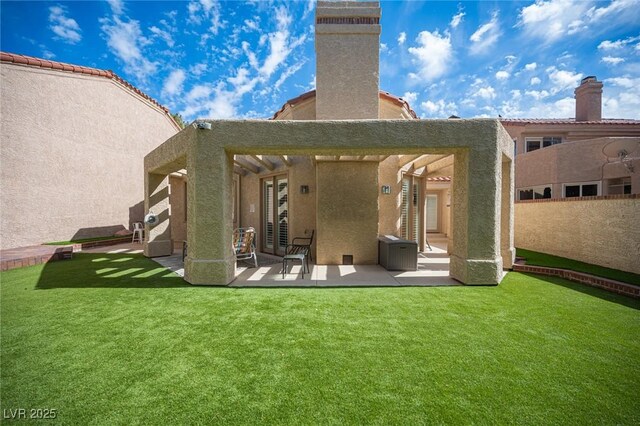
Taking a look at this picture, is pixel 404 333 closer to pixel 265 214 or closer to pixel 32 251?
pixel 265 214

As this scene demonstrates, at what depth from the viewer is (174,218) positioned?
13680mm

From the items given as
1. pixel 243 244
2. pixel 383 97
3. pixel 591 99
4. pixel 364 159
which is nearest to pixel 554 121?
pixel 591 99

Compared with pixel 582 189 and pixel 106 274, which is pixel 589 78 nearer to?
pixel 582 189

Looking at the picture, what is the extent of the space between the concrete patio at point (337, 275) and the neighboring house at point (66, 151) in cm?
669

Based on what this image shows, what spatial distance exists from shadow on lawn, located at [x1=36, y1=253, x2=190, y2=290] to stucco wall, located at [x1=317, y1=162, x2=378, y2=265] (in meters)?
4.46

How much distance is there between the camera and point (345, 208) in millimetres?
8445

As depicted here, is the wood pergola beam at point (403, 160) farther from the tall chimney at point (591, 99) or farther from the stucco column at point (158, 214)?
the tall chimney at point (591, 99)

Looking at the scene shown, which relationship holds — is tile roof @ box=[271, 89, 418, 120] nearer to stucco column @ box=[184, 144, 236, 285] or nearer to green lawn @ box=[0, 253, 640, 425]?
stucco column @ box=[184, 144, 236, 285]

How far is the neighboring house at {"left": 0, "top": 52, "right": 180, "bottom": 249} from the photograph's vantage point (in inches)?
402

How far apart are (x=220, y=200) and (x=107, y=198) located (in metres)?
11.8

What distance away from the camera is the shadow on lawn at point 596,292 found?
5.04 m

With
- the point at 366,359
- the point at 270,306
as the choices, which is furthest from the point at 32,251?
the point at 366,359

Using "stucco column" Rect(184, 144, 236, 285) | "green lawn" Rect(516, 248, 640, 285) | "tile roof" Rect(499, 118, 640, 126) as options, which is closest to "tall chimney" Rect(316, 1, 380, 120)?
"stucco column" Rect(184, 144, 236, 285)

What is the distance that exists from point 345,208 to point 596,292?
6.54m
